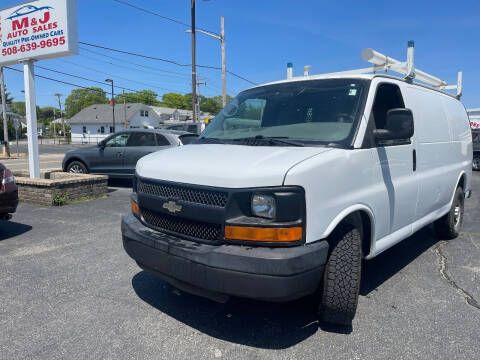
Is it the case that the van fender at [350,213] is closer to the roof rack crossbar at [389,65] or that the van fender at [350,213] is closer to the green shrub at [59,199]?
the roof rack crossbar at [389,65]

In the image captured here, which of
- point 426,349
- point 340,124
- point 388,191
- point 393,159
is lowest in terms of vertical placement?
point 426,349

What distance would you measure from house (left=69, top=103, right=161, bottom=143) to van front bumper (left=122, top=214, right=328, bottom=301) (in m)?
60.8

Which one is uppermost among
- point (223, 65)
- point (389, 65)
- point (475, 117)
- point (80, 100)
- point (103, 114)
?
point (80, 100)

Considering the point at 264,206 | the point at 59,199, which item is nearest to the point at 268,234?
the point at 264,206

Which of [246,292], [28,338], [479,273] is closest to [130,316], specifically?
[28,338]

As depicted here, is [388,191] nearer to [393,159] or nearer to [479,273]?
[393,159]

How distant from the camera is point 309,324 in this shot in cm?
307

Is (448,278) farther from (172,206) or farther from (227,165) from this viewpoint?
(172,206)

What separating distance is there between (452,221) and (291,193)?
13.2ft

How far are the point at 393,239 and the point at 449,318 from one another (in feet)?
2.63

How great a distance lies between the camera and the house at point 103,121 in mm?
62250

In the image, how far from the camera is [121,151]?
405 inches

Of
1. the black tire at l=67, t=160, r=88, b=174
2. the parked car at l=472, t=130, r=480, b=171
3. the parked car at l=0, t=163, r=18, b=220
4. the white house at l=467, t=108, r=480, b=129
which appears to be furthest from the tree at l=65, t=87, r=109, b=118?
the parked car at l=0, t=163, r=18, b=220

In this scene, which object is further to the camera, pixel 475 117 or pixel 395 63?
pixel 475 117
